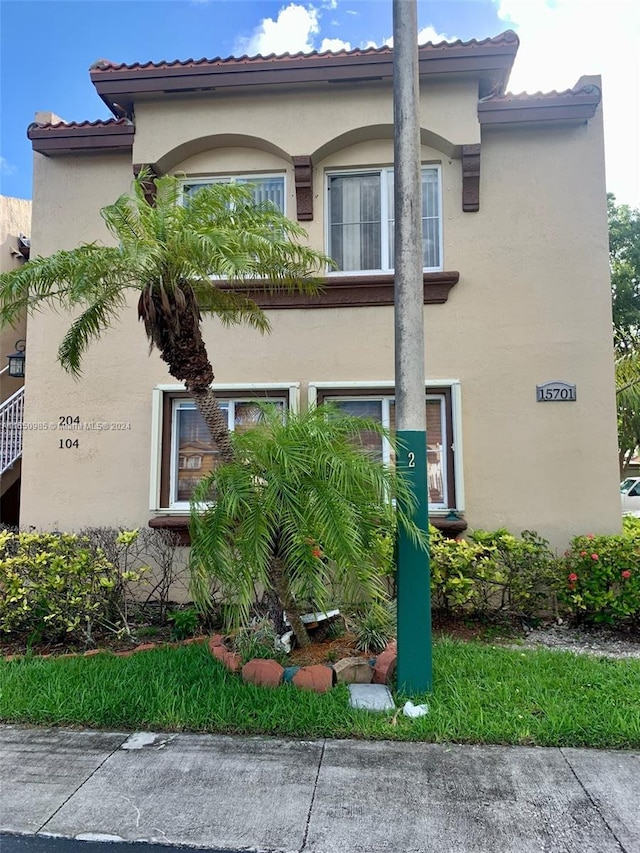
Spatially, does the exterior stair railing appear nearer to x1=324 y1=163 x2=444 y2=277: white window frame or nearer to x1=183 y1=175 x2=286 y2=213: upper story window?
x1=183 y1=175 x2=286 y2=213: upper story window

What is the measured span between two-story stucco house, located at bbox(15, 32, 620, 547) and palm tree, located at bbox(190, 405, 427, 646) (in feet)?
9.02

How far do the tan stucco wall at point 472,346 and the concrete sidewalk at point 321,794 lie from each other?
12.2ft

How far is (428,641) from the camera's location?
15.0 ft

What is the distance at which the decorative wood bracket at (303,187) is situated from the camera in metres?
7.44

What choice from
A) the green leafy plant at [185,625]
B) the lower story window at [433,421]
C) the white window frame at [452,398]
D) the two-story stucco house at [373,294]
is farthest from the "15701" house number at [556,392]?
the green leafy plant at [185,625]

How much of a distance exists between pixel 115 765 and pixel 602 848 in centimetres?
296

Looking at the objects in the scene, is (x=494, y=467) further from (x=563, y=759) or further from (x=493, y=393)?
(x=563, y=759)

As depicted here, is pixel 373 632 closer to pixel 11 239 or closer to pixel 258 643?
pixel 258 643

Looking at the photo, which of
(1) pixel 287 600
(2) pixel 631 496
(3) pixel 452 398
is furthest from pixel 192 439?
(2) pixel 631 496

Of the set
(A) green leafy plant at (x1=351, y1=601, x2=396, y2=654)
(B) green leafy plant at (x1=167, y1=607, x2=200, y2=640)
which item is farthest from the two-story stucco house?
(A) green leafy plant at (x1=351, y1=601, x2=396, y2=654)

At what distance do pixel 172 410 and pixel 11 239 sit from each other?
6.90 m

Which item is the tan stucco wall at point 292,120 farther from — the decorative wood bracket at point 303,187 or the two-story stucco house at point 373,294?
the decorative wood bracket at point 303,187

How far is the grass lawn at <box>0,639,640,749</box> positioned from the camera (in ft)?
13.2

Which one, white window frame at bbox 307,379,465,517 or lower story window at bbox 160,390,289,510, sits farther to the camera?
lower story window at bbox 160,390,289,510
